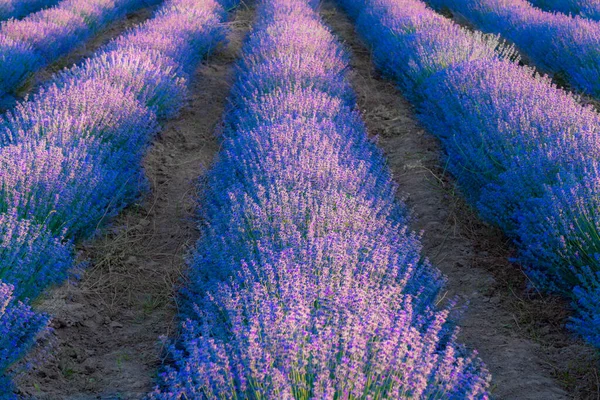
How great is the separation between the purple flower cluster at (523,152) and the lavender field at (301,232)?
2cm

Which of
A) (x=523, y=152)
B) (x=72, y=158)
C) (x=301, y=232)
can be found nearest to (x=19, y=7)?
(x=72, y=158)

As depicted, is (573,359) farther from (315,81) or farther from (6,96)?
(6,96)

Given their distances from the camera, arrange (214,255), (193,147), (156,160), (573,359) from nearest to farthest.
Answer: (573,359), (214,255), (156,160), (193,147)

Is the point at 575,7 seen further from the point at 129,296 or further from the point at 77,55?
the point at 129,296

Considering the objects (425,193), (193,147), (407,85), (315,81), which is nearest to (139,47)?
(193,147)

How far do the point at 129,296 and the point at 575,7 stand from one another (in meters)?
7.14

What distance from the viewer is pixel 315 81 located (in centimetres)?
529

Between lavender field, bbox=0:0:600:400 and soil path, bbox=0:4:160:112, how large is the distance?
321 mm

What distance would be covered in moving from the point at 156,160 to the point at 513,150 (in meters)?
2.71

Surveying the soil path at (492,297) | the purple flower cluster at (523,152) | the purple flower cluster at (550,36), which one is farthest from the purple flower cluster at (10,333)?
the purple flower cluster at (550,36)

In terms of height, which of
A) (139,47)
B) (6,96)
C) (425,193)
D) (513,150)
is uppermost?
(513,150)

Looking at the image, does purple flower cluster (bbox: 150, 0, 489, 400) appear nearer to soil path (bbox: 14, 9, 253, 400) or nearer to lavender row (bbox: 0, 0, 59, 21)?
soil path (bbox: 14, 9, 253, 400)

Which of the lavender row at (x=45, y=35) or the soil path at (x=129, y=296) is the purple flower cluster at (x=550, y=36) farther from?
the lavender row at (x=45, y=35)

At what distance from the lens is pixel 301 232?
3.15 metres
